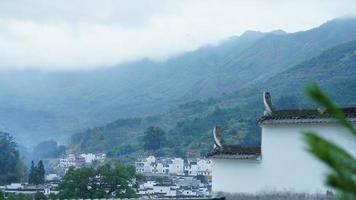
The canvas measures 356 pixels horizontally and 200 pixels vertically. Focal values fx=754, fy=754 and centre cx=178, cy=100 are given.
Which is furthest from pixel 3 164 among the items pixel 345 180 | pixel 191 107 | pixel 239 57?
pixel 239 57

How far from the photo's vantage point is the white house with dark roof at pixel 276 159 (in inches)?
504

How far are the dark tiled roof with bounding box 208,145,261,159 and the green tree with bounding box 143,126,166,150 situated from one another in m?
71.2

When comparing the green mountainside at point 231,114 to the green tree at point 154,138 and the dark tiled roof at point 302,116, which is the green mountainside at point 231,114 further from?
the dark tiled roof at point 302,116

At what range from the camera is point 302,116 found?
12.9 meters

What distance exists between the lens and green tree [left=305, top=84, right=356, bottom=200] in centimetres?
189

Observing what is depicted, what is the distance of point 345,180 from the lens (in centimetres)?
195

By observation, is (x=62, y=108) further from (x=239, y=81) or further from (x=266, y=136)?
(x=266, y=136)

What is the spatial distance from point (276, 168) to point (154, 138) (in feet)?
253

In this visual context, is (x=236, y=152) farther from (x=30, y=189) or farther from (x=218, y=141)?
(x=30, y=189)

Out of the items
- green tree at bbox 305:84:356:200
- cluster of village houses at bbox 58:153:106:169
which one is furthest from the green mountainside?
green tree at bbox 305:84:356:200

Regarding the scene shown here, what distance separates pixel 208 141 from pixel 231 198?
6981cm

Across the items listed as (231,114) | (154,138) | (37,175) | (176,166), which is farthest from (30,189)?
(231,114)

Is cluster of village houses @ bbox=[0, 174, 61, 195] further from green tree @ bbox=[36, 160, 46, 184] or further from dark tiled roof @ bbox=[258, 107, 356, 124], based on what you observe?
dark tiled roof @ bbox=[258, 107, 356, 124]

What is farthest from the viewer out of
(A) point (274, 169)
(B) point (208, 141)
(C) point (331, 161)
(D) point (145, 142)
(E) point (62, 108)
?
(E) point (62, 108)
